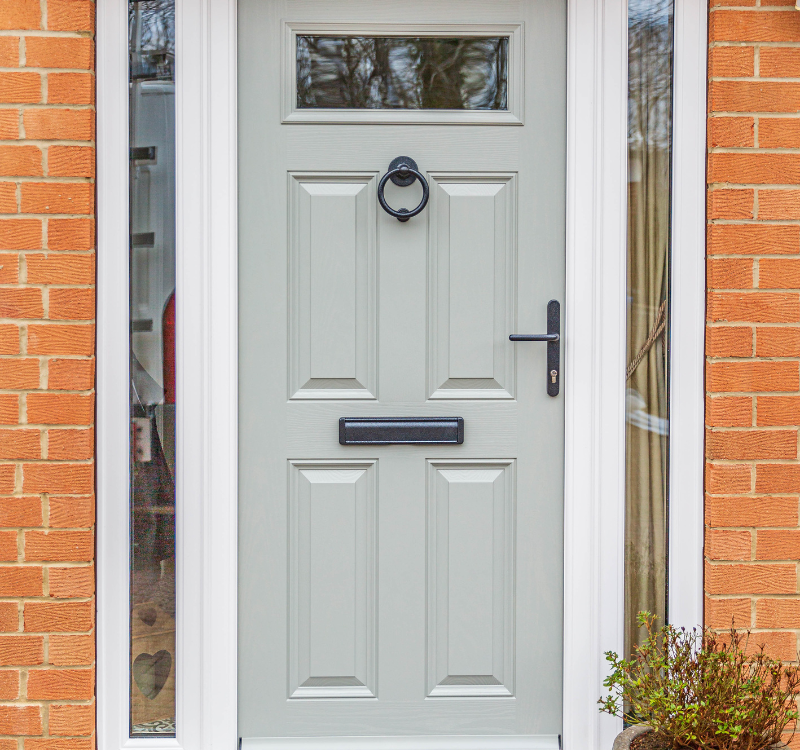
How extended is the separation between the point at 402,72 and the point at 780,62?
96 centimetres

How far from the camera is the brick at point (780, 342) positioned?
6.16 ft

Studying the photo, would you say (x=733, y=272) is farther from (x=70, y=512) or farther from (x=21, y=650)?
(x=21, y=650)

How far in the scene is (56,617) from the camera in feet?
6.15

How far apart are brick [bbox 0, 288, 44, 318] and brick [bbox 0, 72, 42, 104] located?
47cm

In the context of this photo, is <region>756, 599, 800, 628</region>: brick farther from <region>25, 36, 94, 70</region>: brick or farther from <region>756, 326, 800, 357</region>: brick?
<region>25, 36, 94, 70</region>: brick

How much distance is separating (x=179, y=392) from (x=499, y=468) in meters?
0.89

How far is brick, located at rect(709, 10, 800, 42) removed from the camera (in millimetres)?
1849

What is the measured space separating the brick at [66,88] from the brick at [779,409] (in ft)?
6.17

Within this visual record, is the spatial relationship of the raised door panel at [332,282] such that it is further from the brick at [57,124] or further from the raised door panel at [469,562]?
the brick at [57,124]

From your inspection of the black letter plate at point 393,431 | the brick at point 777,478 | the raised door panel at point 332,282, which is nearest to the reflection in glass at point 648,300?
the brick at point 777,478

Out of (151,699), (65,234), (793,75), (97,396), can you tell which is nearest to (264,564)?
(151,699)

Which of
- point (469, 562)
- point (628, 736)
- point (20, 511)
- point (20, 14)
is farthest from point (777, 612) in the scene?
point (20, 14)

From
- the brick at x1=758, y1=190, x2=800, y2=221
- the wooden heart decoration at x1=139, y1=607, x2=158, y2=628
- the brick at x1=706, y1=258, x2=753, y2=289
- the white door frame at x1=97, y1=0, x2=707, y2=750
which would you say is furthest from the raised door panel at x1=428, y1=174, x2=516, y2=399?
the wooden heart decoration at x1=139, y1=607, x2=158, y2=628

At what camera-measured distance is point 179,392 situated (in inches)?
77.2
